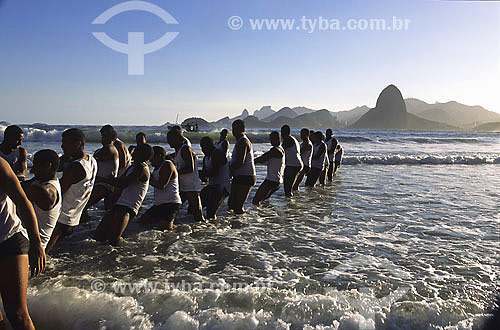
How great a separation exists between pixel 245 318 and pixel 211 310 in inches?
14.6

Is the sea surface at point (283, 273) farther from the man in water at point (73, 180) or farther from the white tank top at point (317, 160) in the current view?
the white tank top at point (317, 160)

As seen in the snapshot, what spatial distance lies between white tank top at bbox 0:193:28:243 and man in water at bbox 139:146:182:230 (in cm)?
302

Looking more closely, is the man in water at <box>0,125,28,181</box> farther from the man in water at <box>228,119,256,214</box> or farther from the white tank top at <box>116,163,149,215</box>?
the man in water at <box>228,119,256,214</box>

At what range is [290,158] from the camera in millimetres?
8977

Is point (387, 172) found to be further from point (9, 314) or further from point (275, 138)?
point (9, 314)

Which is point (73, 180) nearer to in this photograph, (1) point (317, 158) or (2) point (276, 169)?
(2) point (276, 169)

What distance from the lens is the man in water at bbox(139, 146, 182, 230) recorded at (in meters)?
5.70

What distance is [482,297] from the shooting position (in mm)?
3805

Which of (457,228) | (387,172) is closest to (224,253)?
(457,228)

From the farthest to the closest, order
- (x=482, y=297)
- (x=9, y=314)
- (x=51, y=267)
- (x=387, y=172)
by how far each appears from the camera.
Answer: (x=387, y=172) < (x=51, y=267) < (x=482, y=297) < (x=9, y=314)

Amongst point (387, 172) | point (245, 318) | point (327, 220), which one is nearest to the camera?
point (245, 318)

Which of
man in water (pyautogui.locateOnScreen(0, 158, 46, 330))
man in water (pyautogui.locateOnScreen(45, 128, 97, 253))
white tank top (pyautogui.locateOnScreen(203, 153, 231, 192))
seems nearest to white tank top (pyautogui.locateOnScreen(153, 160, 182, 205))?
white tank top (pyautogui.locateOnScreen(203, 153, 231, 192))

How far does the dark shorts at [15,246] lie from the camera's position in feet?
8.30

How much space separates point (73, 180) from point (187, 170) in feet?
7.51
